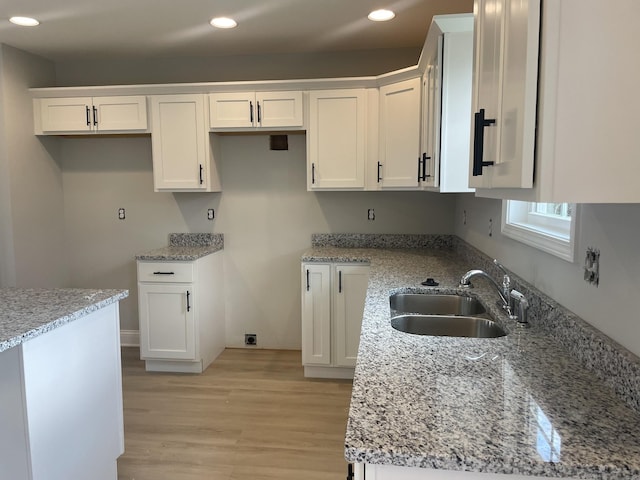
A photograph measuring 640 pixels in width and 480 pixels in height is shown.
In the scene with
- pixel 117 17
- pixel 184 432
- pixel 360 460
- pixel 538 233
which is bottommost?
pixel 184 432

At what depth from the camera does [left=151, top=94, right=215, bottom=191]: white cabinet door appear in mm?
3531

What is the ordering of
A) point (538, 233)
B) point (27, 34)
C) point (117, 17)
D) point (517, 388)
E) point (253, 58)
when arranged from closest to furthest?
1. point (517, 388)
2. point (538, 233)
3. point (117, 17)
4. point (27, 34)
5. point (253, 58)

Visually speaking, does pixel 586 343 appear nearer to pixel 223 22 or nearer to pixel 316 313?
pixel 316 313

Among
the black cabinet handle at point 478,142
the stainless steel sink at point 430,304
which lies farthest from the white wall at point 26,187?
the black cabinet handle at point 478,142

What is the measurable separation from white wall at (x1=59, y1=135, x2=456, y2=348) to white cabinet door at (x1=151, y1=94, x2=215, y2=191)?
0.33 meters

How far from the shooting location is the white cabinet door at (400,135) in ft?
9.89

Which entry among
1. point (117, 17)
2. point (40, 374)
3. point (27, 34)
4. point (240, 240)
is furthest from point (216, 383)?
point (27, 34)

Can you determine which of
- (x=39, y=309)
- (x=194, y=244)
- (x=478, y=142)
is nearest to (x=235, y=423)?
(x=39, y=309)

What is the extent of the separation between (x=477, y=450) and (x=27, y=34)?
387 cm

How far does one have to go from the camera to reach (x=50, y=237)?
3941 millimetres

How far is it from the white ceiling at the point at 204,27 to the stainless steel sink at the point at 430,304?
176 cm

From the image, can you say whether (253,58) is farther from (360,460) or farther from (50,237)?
(360,460)

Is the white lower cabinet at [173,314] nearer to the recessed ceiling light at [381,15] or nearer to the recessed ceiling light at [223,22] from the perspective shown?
the recessed ceiling light at [223,22]

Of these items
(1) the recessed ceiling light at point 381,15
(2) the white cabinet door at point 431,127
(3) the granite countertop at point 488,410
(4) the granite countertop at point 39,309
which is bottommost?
(3) the granite countertop at point 488,410
